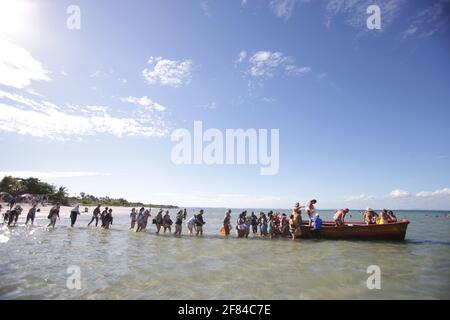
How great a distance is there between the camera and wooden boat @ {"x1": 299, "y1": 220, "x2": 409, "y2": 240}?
16875 millimetres

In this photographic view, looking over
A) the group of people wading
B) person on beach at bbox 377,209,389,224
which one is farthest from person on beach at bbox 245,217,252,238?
person on beach at bbox 377,209,389,224

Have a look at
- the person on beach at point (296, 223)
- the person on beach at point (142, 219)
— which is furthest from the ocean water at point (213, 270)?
the person on beach at point (142, 219)

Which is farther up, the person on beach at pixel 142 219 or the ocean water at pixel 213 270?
the person on beach at pixel 142 219

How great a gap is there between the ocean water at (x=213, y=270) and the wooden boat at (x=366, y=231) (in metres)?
1.67

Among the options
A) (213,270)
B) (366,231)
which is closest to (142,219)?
(213,270)

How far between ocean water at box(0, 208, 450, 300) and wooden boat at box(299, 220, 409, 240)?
65.7 inches

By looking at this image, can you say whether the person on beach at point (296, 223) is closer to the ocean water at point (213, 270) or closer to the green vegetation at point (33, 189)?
the ocean water at point (213, 270)

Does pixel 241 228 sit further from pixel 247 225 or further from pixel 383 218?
pixel 383 218

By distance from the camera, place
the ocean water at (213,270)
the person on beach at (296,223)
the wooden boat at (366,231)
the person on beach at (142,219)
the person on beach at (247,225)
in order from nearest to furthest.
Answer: the ocean water at (213,270) → the wooden boat at (366,231) → the person on beach at (296,223) → the person on beach at (247,225) → the person on beach at (142,219)

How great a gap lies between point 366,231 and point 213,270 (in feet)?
37.6

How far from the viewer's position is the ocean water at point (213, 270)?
7.42 m
